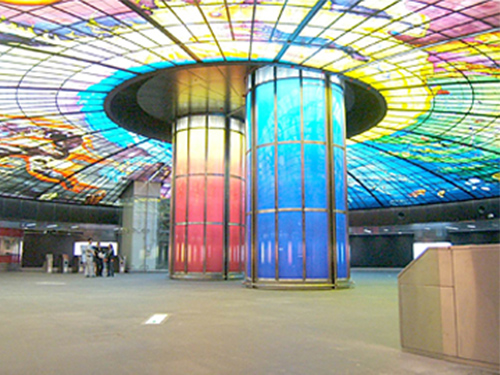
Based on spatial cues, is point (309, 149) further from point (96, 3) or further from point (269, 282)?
point (96, 3)

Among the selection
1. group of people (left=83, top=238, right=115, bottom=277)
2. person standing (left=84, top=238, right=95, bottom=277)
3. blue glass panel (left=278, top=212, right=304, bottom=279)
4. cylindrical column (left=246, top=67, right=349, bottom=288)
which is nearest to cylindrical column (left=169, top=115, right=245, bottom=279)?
person standing (left=84, top=238, right=95, bottom=277)

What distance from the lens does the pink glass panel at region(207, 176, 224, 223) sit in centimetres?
2934

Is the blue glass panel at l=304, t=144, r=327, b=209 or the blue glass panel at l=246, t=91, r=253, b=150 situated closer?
the blue glass panel at l=304, t=144, r=327, b=209

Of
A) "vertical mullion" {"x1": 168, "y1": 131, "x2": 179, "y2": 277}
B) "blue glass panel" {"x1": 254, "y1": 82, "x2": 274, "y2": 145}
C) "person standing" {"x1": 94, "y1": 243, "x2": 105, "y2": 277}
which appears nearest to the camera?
"blue glass panel" {"x1": 254, "y1": 82, "x2": 274, "y2": 145}

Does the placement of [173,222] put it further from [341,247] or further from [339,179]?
[341,247]

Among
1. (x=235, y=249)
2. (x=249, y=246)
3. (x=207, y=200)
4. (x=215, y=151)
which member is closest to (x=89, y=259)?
(x=207, y=200)

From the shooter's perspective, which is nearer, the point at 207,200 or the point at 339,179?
the point at 339,179

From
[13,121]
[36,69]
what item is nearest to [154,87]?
[36,69]

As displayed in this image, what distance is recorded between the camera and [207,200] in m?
29.4

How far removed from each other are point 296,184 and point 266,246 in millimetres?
3030

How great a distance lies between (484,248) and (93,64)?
831 inches

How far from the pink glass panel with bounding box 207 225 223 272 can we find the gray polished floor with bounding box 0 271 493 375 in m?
16.0

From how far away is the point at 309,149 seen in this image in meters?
20.3

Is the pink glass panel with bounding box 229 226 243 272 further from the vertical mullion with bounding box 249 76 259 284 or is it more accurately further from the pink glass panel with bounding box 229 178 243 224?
the vertical mullion with bounding box 249 76 259 284
